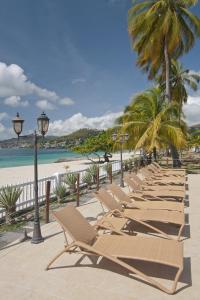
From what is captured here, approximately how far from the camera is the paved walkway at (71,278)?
343cm

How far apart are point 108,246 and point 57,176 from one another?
6210 millimetres

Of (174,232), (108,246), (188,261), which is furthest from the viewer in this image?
(174,232)

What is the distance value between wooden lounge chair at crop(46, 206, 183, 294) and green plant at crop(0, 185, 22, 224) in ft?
9.91

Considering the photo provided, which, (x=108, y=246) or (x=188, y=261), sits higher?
(x=108, y=246)

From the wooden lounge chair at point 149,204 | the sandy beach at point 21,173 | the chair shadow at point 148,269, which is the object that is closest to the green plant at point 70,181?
the wooden lounge chair at point 149,204

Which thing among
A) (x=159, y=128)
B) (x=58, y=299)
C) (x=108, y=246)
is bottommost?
(x=58, y=299)

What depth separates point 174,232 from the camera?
5.76 meters

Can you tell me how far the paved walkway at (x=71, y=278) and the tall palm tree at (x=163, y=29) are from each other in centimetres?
1529

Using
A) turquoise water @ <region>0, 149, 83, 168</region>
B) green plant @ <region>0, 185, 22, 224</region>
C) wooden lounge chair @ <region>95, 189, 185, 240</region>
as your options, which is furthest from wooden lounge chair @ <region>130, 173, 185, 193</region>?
turquoise water @ <region>0, 149, 83, 168</region>

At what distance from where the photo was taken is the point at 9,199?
23.3 ft

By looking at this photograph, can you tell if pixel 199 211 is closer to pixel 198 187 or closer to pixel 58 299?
pixel 198 187

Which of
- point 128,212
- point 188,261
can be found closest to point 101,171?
point 128,212

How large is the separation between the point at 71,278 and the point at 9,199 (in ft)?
12.5

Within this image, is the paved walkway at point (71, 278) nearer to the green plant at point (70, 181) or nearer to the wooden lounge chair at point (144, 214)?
the wooden lounge chair at point (144, 214)
